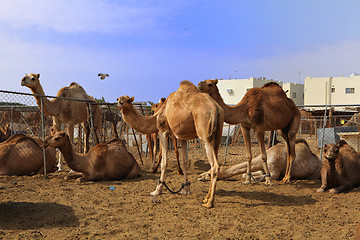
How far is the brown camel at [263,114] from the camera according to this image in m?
8.09

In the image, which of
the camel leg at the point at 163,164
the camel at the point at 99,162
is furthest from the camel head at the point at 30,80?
the camel leg at the point at 163,164

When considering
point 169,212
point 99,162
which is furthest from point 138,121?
point 169,212

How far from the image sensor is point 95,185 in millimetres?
8250

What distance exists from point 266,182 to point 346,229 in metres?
3.31

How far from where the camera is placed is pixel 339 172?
7645 mm

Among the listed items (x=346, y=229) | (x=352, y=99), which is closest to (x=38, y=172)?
(x=346, y=229)

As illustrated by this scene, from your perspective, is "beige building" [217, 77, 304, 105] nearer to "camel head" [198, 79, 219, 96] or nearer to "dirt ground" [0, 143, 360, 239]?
"camel head" [198, 79, 219, 96]

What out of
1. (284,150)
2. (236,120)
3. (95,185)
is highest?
(236,120)

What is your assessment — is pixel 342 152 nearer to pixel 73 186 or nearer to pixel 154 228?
pixel 154 228

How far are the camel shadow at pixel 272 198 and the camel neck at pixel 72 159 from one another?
3.69 meters

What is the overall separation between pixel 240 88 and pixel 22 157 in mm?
48883

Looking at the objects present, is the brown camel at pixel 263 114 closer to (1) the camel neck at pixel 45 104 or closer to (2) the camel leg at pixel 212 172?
(2) the camel leg at pixel 212 172

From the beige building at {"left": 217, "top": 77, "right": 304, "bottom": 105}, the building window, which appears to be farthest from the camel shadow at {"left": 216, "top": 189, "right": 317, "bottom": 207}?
the building window

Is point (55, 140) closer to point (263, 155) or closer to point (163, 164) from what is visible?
point (163, 164)
